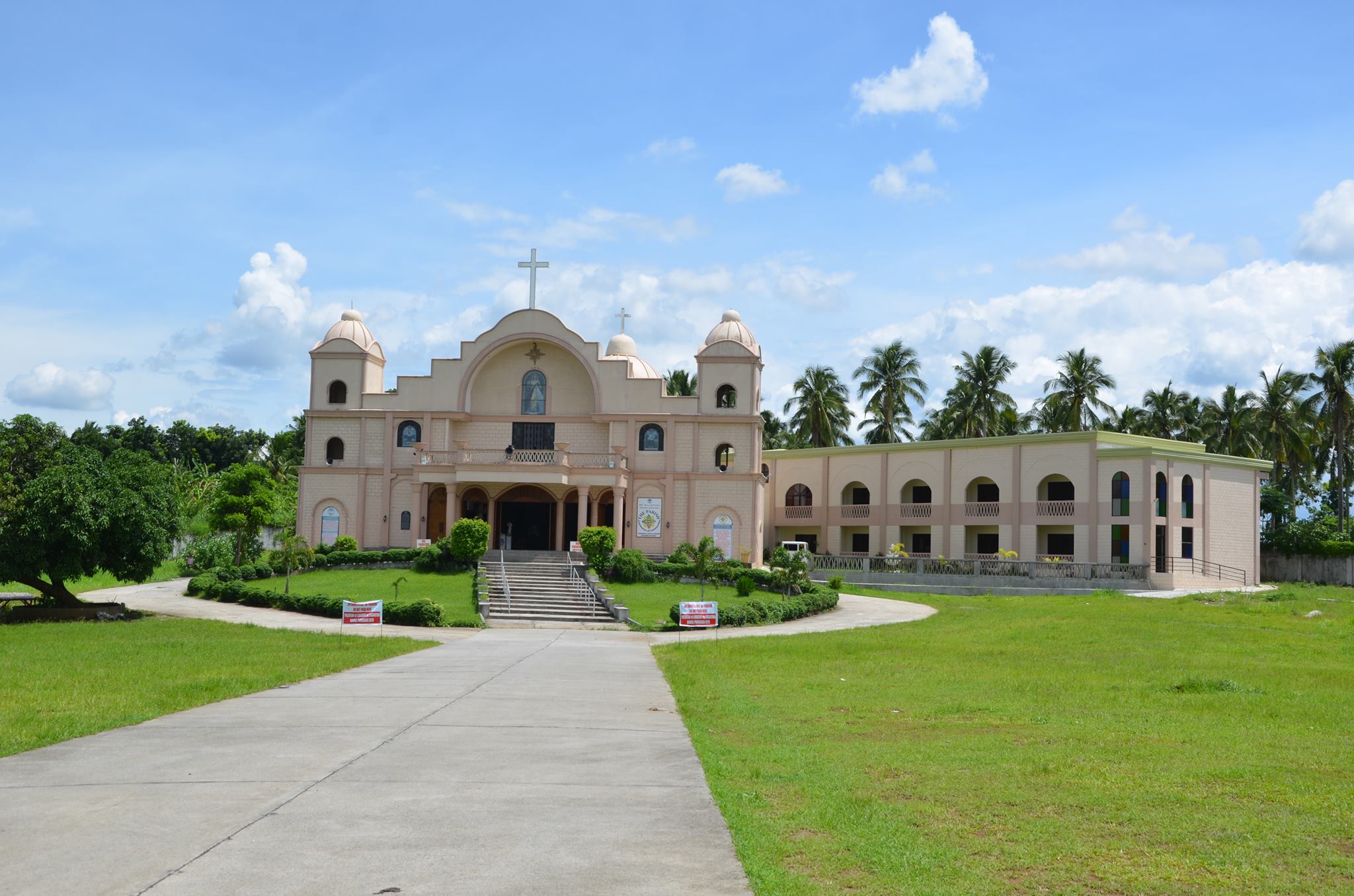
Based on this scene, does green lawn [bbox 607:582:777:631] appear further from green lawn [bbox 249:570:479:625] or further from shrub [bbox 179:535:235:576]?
shrub [bbox 179:535:235:576]

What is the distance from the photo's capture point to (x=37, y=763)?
9562mm

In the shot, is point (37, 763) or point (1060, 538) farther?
point (1060, 538)

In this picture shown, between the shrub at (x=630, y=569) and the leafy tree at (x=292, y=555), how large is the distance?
1057 centimetres

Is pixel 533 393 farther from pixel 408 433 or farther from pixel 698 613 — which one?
pixel 698 613

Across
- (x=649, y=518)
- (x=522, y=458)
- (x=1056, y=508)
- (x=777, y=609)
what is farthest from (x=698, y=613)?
(x=1056, y=508)

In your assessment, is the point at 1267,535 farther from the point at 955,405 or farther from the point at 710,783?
the point at 710,783

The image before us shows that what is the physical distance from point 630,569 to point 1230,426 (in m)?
42.6

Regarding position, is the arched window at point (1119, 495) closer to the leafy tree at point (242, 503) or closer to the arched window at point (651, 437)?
the arched window at point (651, 437)

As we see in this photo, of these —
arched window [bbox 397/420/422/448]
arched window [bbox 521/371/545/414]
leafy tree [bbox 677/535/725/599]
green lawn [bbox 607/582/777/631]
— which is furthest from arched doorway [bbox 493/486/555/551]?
green lawn [bbox 607/582/777/631]

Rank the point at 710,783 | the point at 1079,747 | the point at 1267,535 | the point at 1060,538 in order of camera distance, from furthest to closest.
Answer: the point at 1267,535
the point at 1060,538
the point at 1079,747
the point at 710,783

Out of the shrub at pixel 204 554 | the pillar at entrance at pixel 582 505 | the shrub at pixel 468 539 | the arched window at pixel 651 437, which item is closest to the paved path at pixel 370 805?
the shrub at pixel 468 539

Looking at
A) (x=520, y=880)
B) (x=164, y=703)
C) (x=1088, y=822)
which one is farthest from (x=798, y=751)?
(x=164, y=703)

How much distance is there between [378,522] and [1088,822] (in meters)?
42.2

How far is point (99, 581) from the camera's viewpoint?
1738 inches
